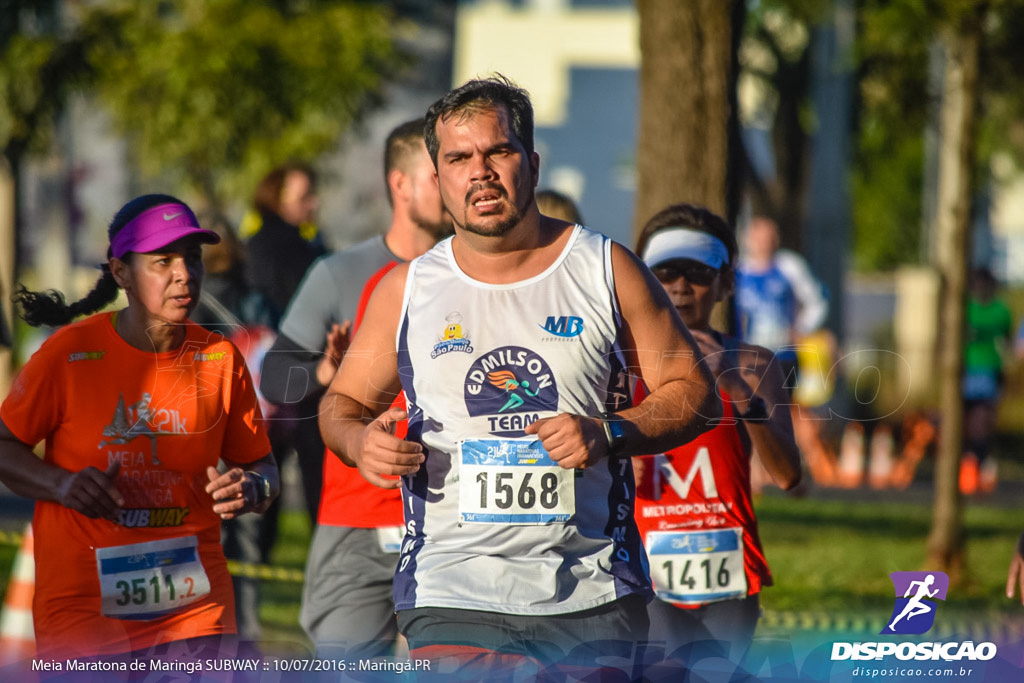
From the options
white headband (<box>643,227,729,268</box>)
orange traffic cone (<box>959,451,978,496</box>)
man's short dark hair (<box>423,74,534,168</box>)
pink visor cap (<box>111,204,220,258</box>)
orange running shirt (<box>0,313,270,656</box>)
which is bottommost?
orange traffic cone (<box>959,451,978,496</box>)

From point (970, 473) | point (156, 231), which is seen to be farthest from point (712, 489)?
point (970, 473)

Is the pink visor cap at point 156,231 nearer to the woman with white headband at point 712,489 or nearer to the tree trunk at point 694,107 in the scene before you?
the woman with white headband at point 712,489

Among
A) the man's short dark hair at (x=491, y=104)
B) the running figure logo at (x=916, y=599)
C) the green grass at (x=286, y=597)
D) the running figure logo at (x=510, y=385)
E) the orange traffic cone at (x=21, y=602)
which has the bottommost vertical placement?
the green grass at (x=286, y=597)

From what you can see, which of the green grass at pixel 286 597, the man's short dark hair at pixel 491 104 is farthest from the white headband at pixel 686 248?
the green grass at pixel 286 597

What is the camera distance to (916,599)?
4.25m

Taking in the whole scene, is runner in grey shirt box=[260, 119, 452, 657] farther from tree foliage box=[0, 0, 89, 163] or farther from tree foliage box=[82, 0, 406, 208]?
tree foliage box=[82, 0, 406, 208]

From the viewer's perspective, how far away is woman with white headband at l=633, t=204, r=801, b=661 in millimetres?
4645

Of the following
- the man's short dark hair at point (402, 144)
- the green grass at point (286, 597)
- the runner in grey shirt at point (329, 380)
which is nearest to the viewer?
the runner in grey shirt at point (329, 380)

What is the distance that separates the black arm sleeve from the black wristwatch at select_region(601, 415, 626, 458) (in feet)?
6.55

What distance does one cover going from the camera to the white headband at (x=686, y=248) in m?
4.75

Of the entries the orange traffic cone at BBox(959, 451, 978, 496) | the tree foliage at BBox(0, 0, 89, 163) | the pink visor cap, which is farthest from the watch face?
the orange traffic cone at BBox(959, 451, 978, 496)

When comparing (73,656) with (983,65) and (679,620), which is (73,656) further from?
(983,65)

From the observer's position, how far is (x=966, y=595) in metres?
8.59

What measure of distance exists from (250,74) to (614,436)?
1272 cm
